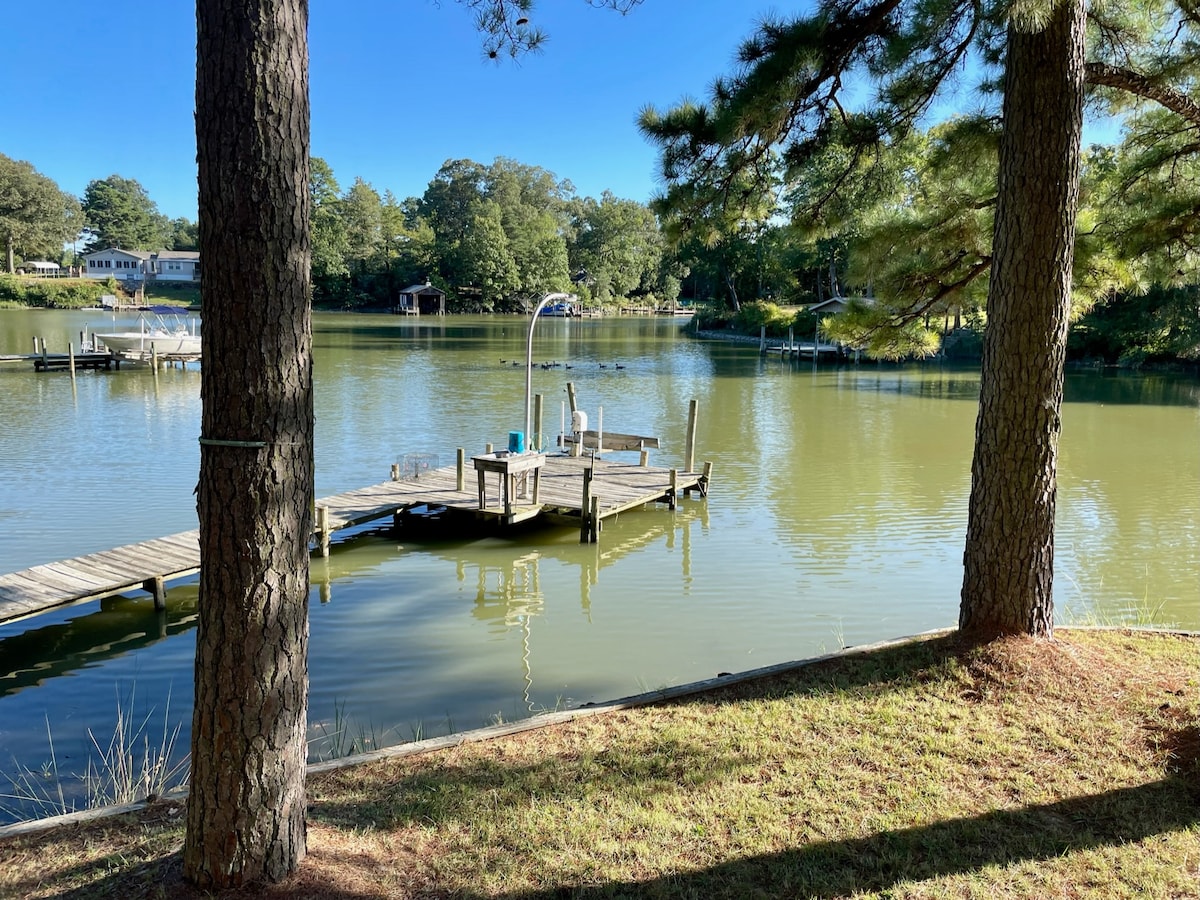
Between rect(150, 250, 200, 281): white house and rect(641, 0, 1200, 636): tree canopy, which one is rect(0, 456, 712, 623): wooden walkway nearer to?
rect(641, 0, 1200, 636): tree canopy

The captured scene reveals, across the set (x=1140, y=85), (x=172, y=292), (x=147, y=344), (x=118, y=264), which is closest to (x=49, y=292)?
(x=172, y=292)

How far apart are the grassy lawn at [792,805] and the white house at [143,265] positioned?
96.3 m

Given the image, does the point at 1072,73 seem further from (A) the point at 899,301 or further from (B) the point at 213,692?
(B) the point at 213,692

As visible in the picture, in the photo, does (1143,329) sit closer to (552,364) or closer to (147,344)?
(552,364)

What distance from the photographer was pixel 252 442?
2875 millimetres

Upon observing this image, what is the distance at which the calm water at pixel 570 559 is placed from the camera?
727cm

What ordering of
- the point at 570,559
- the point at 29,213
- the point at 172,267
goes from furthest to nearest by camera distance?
the point at 172,267
the point at 29,213
the point at 570,559

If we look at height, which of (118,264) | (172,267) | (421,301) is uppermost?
(118,264)

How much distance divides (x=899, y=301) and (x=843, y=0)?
7.53ft

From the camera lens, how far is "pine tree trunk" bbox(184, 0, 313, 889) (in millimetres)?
2793

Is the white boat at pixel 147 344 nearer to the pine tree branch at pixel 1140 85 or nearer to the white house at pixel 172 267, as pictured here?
the pine tree branch at pixel 1140 85

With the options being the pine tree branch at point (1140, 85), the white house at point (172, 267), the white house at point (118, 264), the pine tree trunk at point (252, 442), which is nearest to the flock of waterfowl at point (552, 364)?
the pine tree branch at point (1140, 85)

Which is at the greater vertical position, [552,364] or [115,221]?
[115,221]

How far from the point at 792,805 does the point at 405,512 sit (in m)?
9.51
